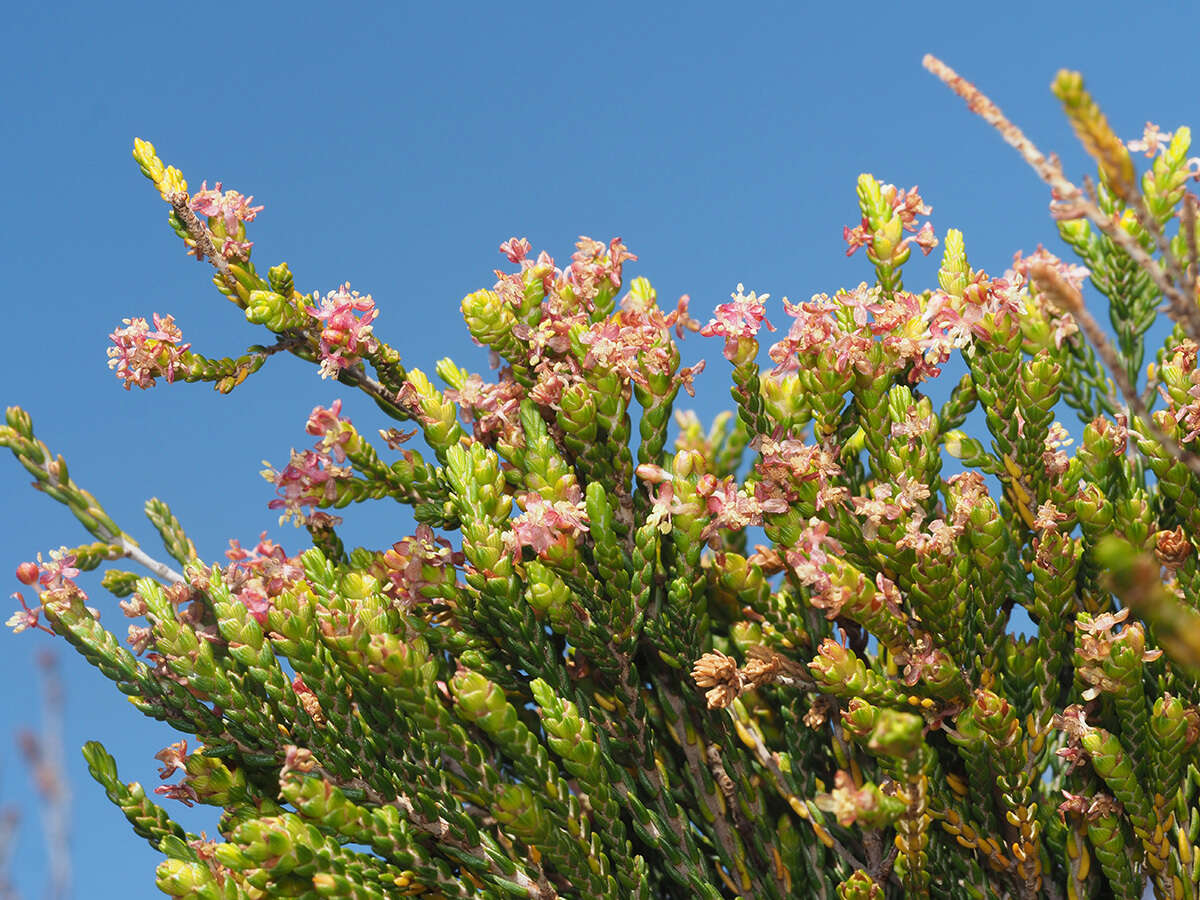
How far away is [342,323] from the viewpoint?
11.1ft

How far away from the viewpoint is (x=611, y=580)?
3.03 meters

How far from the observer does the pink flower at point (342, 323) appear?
11.1ft

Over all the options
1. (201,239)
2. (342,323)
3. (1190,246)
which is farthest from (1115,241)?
(201,239)

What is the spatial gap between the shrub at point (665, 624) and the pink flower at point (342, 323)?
0.5 inches

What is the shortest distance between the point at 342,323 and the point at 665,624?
1.29 meters

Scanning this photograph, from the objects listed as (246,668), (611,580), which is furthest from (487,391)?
(246,668)

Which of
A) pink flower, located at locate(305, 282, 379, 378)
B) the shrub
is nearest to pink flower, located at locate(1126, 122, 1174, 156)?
the shrub

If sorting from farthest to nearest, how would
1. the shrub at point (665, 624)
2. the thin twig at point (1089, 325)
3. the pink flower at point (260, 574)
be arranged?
the pink flower at point (260, 574) < the shrub at point (665, 624) < the thin twig at point (1089, 325)

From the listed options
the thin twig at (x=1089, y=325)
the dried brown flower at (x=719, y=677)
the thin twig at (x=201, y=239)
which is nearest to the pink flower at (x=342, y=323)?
the thin twig at (x=201, y=239)

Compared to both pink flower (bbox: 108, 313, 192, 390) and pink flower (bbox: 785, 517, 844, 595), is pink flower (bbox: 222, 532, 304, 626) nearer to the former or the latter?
pink flower (bbox: 108, 313, 192, 390)

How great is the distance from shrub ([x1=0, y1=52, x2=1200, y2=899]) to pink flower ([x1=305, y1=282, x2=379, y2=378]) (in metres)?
0.01

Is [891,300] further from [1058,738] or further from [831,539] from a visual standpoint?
[1058,738]

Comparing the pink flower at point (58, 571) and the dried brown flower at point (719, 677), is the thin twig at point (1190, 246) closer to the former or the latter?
the dried brown flower at point (719, 677)

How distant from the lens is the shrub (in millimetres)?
2861
